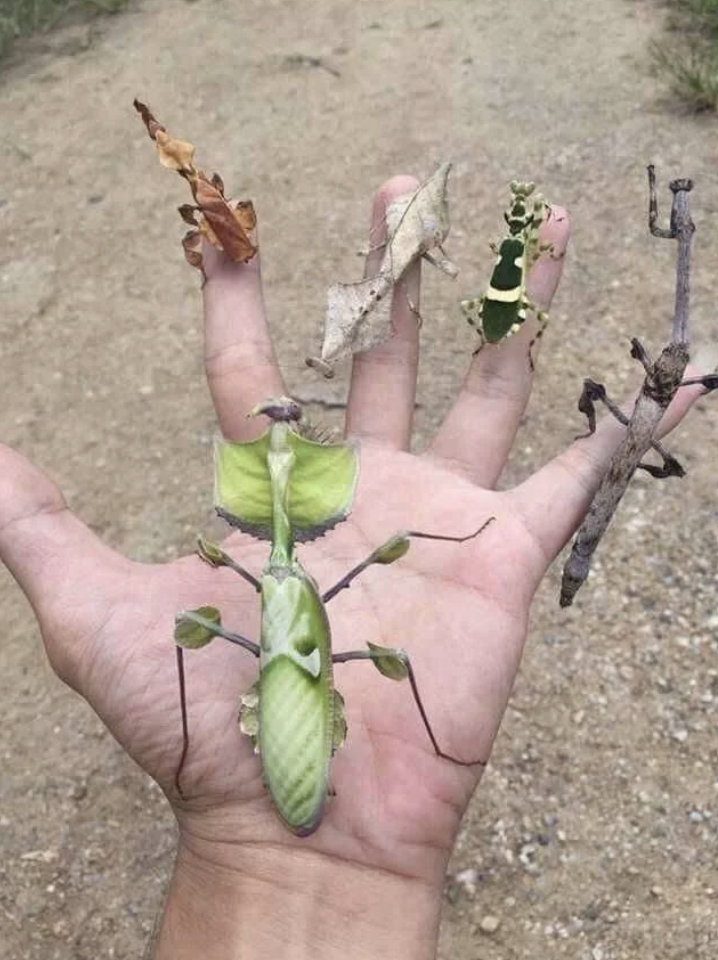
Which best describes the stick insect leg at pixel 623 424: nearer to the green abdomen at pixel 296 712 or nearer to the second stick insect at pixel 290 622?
the second stick insect at pixel 290 622

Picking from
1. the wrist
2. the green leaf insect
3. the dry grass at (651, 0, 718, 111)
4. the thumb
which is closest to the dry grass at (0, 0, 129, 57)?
the dry grass at (651, 0, 718, 111)

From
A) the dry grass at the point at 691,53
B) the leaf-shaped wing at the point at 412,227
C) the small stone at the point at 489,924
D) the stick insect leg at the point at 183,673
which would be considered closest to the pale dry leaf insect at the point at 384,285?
the leaf-shaped wing at the point at 412,227

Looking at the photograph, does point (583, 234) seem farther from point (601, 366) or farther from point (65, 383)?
point (65, 383)

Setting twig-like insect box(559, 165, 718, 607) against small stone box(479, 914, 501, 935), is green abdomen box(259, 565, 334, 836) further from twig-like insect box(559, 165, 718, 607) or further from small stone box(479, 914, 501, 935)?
small stone box(479, 914, 501, 935)

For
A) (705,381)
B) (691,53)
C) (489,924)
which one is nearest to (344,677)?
(705,381)

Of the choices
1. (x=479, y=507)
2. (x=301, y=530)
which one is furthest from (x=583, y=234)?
(x=301, y=530)
